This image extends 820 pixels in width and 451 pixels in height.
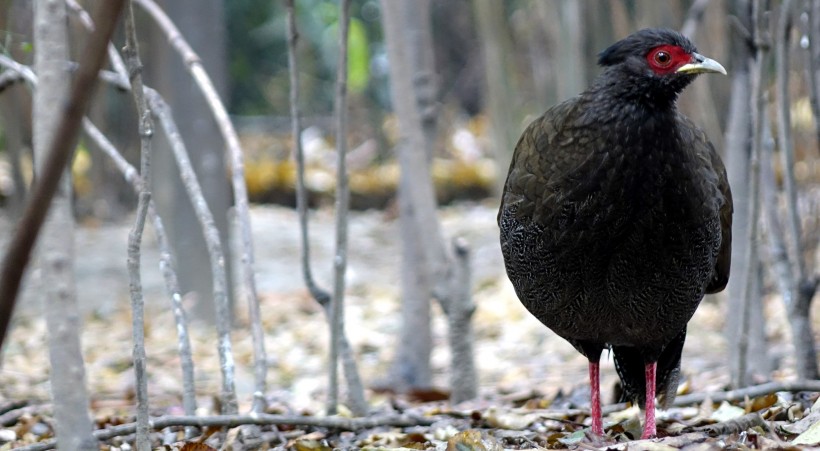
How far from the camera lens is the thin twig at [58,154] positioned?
1.51 m

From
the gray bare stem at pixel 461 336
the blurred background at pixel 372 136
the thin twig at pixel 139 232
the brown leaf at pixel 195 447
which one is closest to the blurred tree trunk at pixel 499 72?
the blurred background at pixel 372 136

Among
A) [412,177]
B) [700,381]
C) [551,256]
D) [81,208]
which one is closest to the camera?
[551,256]

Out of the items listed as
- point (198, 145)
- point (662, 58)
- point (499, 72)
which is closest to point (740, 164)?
point (662, 58)

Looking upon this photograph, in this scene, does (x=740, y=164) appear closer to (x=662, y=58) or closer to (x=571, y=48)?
(x=662, y=58)

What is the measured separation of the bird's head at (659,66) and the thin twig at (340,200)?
123cm

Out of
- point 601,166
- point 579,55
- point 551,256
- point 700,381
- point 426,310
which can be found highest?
point 579,55

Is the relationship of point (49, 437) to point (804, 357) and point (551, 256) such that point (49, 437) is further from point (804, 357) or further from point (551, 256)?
point (804, 357)

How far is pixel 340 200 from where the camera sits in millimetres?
4094

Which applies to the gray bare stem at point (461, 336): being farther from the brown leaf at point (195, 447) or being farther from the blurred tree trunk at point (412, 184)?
the brown leaf at point (195, 447)

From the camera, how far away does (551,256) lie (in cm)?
332

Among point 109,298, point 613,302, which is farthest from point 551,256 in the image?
point 109,298

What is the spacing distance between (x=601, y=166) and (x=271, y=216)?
11229 mm

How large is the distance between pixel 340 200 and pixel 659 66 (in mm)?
1481

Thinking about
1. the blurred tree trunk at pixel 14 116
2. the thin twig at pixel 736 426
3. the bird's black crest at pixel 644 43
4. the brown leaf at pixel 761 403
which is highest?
the blurred tree trunk at pixel 14 116
